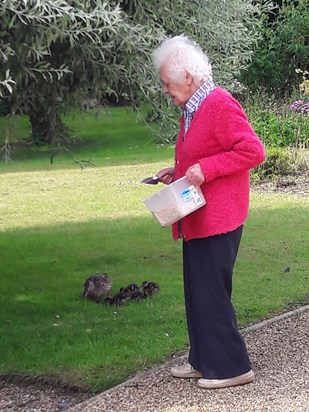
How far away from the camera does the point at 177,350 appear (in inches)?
235

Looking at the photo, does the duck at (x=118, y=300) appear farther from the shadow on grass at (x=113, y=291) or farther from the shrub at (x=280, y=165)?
the shrub at (x=280, y=165)

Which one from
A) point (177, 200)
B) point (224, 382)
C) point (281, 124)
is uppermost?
point (177, 200)

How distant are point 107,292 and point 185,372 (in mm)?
2086

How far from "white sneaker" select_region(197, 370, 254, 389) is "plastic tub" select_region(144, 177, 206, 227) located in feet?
3.40

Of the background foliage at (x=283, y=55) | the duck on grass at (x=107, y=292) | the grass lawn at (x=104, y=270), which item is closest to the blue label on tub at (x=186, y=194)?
the grass lawn at (x=104, y=270)

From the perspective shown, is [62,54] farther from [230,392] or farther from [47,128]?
[230,392]

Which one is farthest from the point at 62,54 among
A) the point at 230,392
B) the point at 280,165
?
the point at 280,165

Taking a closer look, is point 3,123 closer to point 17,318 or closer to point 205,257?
point 205,257

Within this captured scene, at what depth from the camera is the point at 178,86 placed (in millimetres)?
4684

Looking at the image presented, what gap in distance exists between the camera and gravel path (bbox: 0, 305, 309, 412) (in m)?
4.80

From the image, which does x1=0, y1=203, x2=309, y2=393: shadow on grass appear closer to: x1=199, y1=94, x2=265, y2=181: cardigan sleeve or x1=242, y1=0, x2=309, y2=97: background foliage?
x1=199, y1=94, x2=265, y2=181: cardigan sleeve

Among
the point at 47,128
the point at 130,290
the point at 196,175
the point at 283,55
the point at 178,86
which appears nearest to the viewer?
the point at 196,175

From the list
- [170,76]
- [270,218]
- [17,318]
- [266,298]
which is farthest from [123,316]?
[270,218]

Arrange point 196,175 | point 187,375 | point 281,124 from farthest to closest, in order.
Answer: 1. point 281,124
2. point 187,375
3. point 196,175
